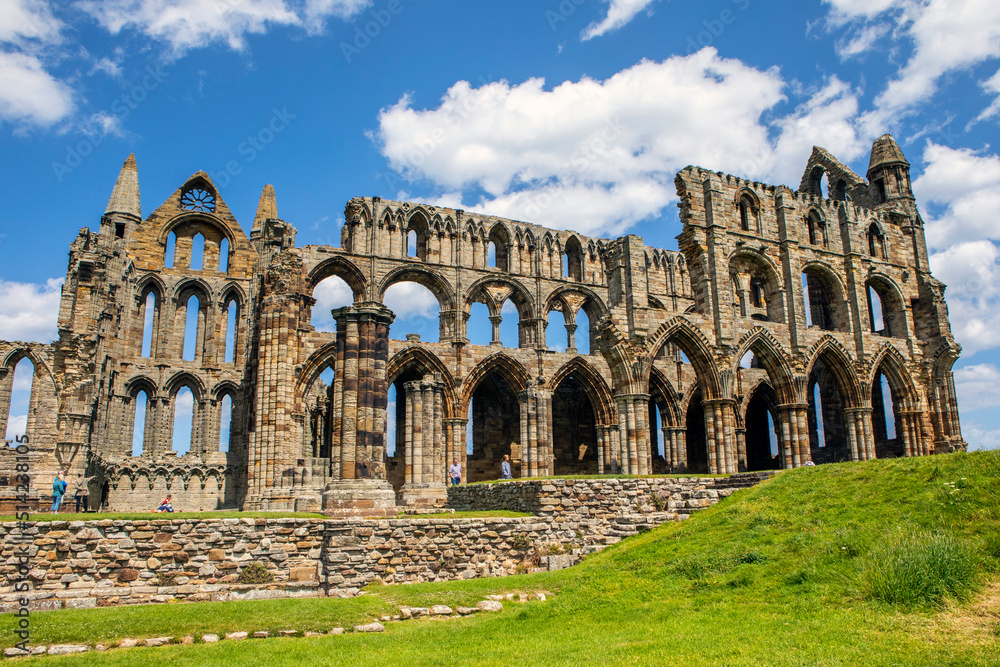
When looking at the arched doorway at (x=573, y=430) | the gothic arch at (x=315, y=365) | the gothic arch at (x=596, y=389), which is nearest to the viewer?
the gothic arch at (x=315, y=365)

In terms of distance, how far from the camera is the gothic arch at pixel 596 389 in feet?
108

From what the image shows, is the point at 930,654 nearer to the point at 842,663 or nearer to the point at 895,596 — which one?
the point at 842,663

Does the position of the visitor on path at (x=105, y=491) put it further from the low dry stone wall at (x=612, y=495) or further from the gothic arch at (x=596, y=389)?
the low dry stone wall at (x=612, y=495)

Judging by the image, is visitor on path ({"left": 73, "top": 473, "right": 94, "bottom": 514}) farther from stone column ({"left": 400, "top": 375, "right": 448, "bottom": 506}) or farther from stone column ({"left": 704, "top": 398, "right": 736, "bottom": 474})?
stone column ({"left": 704, "top": 398, "right": 736, "bottom": 474})

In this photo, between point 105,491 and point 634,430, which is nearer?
point 634,430

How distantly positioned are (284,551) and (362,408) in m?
4.52

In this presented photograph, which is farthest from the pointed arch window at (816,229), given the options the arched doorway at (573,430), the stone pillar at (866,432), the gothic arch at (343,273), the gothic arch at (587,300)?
the gothic arch at (343,273)

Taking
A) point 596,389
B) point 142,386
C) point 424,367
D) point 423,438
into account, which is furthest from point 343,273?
point 142,386

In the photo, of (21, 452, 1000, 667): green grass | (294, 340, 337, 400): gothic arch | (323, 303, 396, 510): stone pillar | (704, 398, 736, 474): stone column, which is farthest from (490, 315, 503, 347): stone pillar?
(21, 452, 1000, 667): green grass

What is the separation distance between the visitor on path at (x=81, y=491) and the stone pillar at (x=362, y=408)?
15.4m

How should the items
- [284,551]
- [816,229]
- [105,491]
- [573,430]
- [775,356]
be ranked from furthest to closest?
[573,430], [105,491], [816,229], [775,356], [284,551]

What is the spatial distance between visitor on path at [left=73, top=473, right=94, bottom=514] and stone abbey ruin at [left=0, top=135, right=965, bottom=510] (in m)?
0.86

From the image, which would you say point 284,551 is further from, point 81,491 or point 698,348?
point 81,491

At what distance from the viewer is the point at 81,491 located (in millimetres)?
27812
